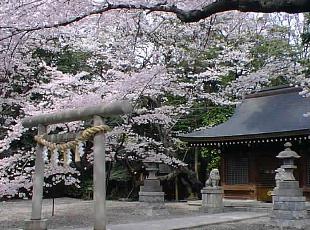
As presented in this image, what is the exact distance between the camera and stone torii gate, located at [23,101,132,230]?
19.7 feet

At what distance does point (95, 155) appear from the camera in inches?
245

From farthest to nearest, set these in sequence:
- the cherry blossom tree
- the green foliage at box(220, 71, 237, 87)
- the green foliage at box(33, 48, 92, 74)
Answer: the green foliage at box(220, 71, 237, 87)
the green foliage at box(33, 48, 92, 74)
the cherry blossom tree

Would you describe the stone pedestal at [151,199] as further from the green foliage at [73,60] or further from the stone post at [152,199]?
the green foliage at [73,60]

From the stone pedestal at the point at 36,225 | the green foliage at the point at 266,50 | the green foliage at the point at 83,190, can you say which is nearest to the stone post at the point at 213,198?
the green foliage at the point at 266,50

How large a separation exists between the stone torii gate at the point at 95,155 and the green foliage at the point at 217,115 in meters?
11.5

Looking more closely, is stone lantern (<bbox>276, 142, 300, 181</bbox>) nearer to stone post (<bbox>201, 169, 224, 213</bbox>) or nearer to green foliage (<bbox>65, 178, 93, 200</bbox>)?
stone post (<bbox>201, 169, 224, 213</bbox>)

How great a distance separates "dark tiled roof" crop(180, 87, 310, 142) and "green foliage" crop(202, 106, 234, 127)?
1716 mm

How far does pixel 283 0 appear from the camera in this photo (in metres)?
4.45

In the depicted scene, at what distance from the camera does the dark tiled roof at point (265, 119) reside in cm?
1364

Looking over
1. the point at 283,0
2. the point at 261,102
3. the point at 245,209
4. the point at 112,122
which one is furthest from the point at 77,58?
the point at 283,0

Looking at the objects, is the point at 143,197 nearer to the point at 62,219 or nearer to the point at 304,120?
the point at 62,219

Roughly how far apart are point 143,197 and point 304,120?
5.29 m

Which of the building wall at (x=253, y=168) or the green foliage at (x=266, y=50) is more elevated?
the green foliage at (x=266, y=50)

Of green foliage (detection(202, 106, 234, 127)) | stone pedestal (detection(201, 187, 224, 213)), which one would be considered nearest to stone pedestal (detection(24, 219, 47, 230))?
stone pedestal (detection(201, 187, 224, 213))
